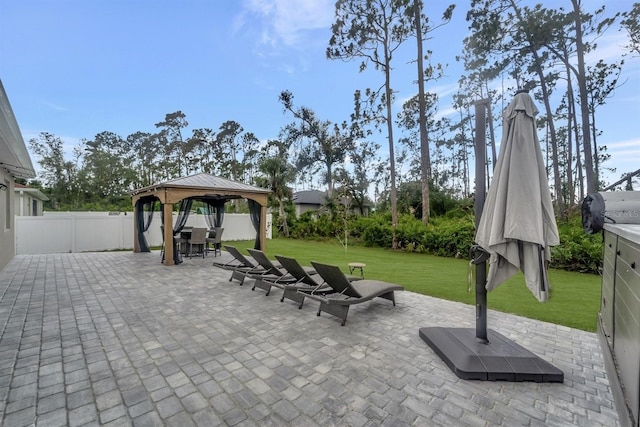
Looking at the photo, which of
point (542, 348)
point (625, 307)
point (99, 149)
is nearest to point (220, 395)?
point (625, 307)

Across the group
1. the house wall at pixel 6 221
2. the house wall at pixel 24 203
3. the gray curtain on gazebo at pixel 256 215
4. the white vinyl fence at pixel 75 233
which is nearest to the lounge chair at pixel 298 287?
the gray curtain on gazebo at pixel 256 215

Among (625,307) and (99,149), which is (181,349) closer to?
(625,307)

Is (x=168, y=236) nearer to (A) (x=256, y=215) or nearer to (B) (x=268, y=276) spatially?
(A) (x=256, y=215)

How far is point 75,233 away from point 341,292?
539 inches

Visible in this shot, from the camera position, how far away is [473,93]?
25.1 meters

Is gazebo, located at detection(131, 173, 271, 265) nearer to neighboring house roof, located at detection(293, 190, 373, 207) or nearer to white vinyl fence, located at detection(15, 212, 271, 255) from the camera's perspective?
white vinyl fence, located at detection(15, 212, 271, 255)

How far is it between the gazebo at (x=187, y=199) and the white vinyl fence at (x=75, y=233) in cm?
151

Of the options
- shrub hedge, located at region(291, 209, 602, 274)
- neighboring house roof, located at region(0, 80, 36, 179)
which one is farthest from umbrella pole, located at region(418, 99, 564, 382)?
shrub hedge, located at region(291, 209, 602, 274)

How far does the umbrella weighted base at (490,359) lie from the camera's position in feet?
9.54

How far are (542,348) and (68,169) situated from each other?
1550 inches

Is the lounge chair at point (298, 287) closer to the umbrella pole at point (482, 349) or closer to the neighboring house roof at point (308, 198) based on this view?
the umbrella pole at point (482, 349)

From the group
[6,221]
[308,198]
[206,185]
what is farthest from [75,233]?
[308,198]

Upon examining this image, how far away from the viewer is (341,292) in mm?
4832

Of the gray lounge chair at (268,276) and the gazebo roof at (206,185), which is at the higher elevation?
the gazebo roof at (206,185)
